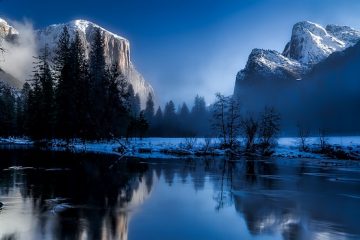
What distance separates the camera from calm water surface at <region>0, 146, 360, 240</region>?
1332 cm

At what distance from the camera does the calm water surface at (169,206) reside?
13320mm

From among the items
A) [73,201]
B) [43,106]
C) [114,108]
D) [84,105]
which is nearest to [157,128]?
[114,108]

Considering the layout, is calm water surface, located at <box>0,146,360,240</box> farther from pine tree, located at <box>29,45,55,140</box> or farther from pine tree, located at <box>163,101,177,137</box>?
pine tree, located at <box>163,101,177,137</box>

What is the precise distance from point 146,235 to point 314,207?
9357mm

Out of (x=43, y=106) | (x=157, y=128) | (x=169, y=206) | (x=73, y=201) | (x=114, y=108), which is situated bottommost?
(x=169, y=206)

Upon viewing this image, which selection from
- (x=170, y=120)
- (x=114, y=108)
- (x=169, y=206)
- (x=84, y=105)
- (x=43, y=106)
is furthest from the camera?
(x=170, y=120)

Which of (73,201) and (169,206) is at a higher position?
(73,201)

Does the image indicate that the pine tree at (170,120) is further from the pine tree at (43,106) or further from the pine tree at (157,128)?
the pine tree at (43,106)

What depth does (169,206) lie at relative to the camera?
18.3 metres

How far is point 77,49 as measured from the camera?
2596 inches

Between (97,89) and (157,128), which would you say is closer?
(97,89)

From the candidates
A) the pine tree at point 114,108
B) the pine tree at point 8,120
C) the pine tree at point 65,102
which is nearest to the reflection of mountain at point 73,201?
the pine tree at point 65,102

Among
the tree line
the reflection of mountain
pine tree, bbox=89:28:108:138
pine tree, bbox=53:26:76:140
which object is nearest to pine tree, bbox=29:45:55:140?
the tree line

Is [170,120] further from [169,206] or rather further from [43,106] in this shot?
[169,206]
